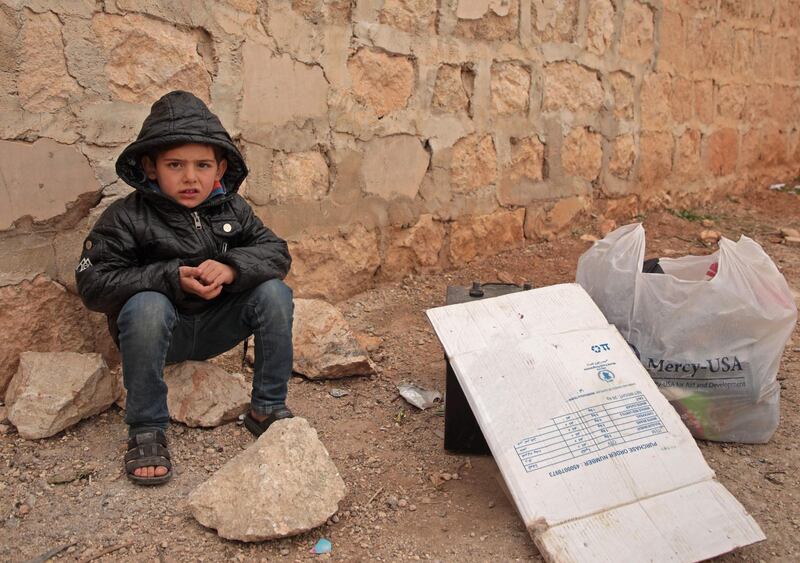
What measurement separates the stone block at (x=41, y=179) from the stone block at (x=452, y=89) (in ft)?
5.01

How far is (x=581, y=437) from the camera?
6.05 ft

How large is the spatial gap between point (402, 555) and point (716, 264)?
141 cm

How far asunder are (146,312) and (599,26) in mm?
2906

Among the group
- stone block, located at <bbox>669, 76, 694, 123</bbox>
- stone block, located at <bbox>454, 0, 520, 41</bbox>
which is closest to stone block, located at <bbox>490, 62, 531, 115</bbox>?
stone block, located at <bbox>454, 0, 520, 41</bbox>

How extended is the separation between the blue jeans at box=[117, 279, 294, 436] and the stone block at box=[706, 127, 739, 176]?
3720 millimetres

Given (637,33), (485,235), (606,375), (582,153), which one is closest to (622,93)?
(637,33)

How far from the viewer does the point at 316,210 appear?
2.93 metres

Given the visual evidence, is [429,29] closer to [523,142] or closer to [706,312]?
[523,142]

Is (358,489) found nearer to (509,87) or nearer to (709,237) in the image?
(509,87)

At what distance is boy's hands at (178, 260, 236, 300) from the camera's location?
2070mm

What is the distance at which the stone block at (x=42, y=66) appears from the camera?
6.93 ft

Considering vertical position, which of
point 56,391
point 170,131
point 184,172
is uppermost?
point 170,131

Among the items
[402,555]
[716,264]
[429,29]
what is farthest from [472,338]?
[429,29]

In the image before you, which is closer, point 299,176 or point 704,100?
point 299,176
